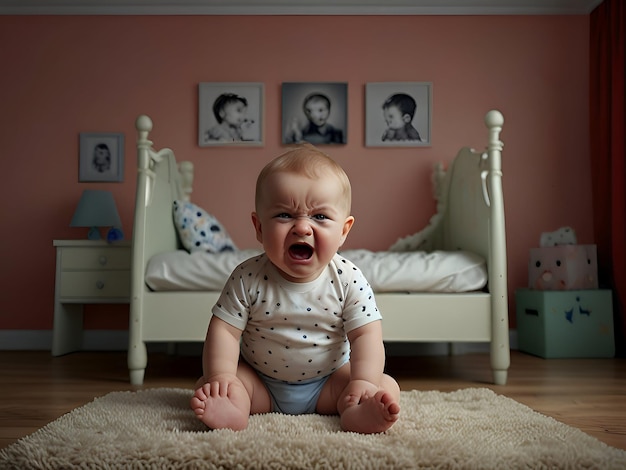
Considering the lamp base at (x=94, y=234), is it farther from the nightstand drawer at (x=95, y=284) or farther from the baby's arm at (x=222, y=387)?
the baby's arm at (x=222, y=387)

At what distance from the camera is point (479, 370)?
247 cm

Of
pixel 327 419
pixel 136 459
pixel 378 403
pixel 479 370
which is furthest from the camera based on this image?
pixel 479 370

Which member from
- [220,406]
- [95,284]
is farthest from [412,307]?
[95,284]

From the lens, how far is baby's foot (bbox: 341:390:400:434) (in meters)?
1.08

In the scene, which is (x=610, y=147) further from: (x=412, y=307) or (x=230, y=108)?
(x=230, y=108)

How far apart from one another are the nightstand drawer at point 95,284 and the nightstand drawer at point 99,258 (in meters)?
0.03

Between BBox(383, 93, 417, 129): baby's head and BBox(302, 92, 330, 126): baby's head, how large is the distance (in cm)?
32

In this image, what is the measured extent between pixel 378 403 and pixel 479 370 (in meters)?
1.50

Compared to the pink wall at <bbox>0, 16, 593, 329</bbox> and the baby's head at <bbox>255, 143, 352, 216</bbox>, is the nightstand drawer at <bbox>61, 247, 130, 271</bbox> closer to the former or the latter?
the pink wall at <bbox>0, 16, 593, 329</bbox>

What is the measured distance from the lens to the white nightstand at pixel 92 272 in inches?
112

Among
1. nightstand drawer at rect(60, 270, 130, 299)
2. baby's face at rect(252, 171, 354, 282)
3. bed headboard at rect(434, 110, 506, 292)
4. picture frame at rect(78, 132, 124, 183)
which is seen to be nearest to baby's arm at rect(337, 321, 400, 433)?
baby's face at rect(252, 171, 354, 282)

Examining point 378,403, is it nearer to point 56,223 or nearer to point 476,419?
point 476,419

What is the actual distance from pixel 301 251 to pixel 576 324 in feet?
6.72

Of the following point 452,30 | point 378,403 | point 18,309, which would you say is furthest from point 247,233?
point 378,403
